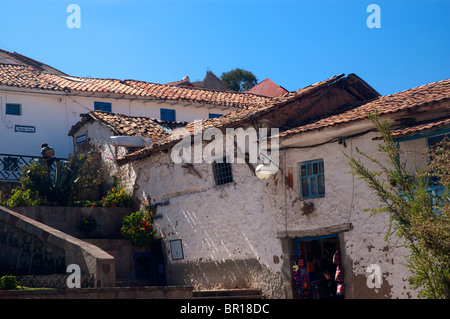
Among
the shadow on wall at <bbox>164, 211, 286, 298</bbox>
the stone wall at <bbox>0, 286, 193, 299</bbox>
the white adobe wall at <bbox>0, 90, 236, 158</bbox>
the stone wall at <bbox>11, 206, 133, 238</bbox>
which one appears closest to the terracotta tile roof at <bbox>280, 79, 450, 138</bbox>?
the shadow on wall at <bbox>164, 211, 286, 298</bbox>

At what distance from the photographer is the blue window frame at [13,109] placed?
80.1 ft

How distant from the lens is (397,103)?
15125 mm

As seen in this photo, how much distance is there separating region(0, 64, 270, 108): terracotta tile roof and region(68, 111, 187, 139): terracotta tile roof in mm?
2958

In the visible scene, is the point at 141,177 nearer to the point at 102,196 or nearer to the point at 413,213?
the point at 102,196

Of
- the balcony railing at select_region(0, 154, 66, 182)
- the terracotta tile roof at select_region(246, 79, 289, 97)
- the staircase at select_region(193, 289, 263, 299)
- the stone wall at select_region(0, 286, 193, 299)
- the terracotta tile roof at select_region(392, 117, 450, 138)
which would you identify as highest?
the terracotta tile roof at select_region(246, 79, 289, 97)

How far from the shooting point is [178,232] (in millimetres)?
18266

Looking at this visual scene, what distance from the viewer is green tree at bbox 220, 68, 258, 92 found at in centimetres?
5600

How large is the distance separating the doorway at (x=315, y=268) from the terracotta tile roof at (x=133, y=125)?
6923 mm

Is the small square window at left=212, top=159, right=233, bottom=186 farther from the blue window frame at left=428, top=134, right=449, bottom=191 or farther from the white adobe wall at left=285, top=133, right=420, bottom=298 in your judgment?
the blue window frame at left=428, top=134, right=449, bottom=191

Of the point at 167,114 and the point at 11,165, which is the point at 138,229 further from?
the point at 167,114

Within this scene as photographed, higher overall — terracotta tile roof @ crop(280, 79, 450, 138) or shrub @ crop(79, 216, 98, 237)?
terracotta tile roof @ crop(280, 79, 450, 138)

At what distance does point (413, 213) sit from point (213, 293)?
6.99 m

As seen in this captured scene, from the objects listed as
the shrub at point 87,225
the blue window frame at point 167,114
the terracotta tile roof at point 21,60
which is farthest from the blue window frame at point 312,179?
the terracotta tile roof at point 21,60

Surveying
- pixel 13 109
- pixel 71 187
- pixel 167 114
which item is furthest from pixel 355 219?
pixel 13 109
